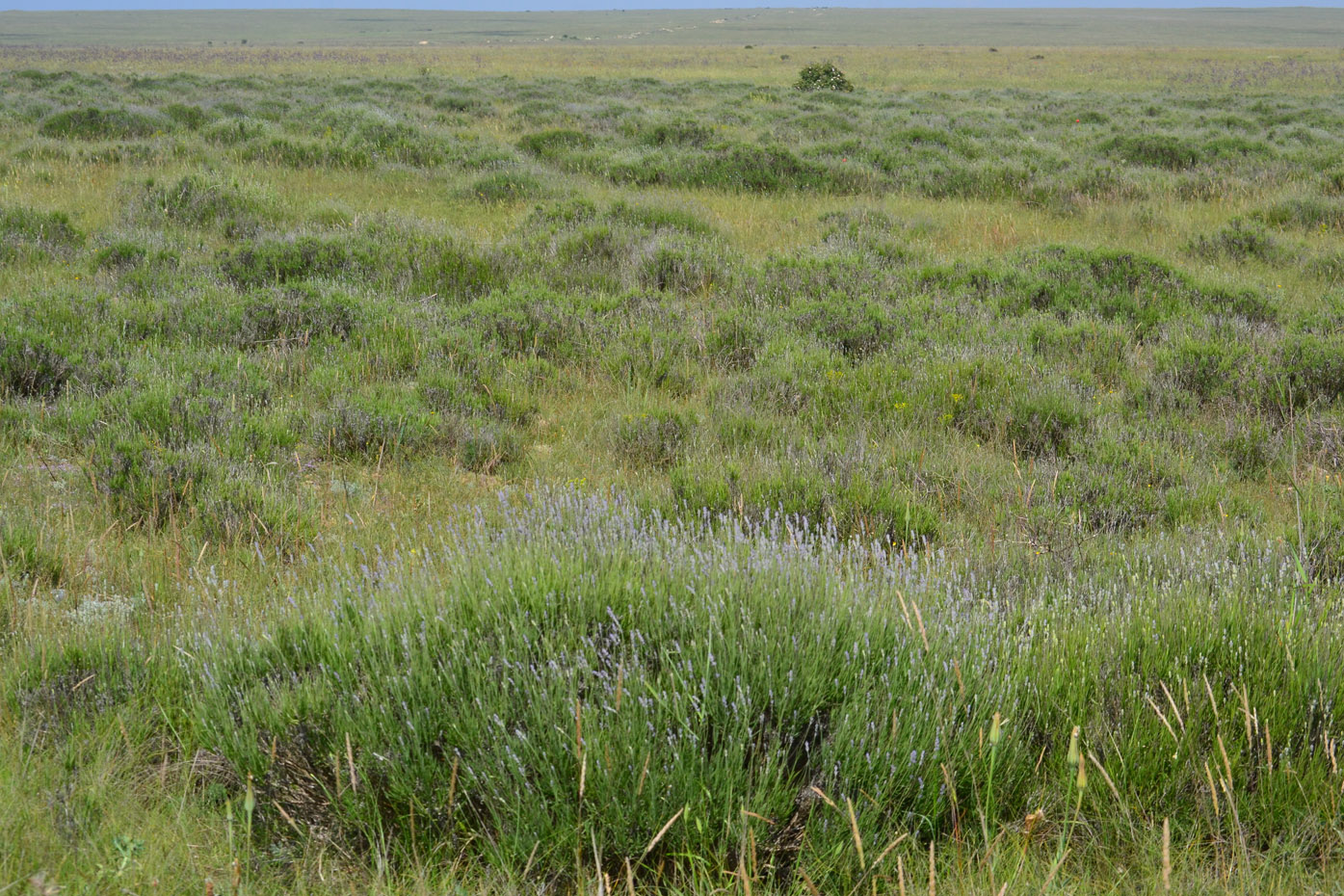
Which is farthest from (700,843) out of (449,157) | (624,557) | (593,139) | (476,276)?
(593,139)

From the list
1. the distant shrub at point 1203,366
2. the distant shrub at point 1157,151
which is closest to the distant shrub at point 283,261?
the distant shrub at point 1203,366

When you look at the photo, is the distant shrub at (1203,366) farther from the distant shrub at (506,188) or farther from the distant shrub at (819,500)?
the distant shrub at (506,188)

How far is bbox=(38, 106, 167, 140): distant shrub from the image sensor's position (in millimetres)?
15625

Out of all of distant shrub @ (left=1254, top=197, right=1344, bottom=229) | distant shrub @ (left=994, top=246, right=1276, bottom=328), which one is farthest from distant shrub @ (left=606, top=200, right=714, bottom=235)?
distant shrub @ (left=1254, top=197, right=1344, bottom=229)

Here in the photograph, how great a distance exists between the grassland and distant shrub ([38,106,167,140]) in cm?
426

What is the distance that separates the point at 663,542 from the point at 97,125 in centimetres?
1758

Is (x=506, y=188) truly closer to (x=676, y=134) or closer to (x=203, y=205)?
(x=203, y=205)

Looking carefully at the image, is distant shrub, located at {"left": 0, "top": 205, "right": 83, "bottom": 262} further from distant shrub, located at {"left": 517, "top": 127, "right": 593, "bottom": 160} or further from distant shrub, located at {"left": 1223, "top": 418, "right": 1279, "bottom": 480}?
distant shrub, located at {"left": 1223, "top": 418, "right": 1279, "bottom": 480}

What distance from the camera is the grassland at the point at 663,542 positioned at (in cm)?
197

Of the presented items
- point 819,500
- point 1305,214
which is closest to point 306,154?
point 819,500

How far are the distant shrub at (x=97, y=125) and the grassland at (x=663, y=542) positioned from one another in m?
4.26

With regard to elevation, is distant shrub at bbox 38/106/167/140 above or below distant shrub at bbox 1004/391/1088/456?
above

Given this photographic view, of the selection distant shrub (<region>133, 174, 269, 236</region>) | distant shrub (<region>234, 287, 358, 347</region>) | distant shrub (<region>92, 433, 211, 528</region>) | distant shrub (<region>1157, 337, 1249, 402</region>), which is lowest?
distant shrub (<region>92, 433, 211, 528</region>)

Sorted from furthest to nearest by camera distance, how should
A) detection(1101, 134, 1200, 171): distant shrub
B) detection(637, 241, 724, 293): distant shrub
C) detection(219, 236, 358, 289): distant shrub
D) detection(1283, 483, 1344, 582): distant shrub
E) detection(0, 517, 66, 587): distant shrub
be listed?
detection(1101, 134, 1200, 171): distant shrub, detection(637, 241, 724, 293): distant shrub, detection(219, 236, 358, 289): distant shrub, detection(1283, 483, 1344, 582): distant shrub, detection(0, 517, 66, 587): distant shrub
